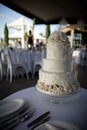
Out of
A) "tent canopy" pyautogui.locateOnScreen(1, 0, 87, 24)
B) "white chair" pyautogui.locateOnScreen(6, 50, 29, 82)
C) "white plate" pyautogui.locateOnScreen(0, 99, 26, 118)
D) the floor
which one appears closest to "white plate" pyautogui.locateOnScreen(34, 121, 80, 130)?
"white plate" pyautogui.locateOnScreen(0, 99, 26, 118)

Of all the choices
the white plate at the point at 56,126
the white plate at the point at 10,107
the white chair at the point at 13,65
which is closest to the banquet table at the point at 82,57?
the white chair at the point at 13,65

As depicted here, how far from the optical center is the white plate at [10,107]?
2.03 feet

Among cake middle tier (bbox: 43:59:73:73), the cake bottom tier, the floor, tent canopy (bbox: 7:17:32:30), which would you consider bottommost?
the floor

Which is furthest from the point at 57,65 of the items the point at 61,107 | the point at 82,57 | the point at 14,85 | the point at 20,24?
the point at 20,24

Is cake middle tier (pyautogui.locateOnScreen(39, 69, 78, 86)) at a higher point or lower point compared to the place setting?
higher

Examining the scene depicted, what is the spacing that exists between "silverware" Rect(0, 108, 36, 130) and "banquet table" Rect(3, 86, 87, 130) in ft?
0.05

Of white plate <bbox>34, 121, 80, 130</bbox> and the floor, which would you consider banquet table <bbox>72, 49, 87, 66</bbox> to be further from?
white plate <bbox>34, 121, 80, 130</bbox>

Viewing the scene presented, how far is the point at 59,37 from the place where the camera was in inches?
29.6

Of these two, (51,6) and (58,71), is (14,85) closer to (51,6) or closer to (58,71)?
(58,71)

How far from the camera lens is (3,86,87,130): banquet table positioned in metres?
0.60

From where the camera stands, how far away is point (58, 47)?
29.1 inches

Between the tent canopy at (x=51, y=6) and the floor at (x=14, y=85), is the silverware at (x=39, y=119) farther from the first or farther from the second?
the tent canopy at (x=51, y=6)

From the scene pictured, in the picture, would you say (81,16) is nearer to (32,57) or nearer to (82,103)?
(32,57)

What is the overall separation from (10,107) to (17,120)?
101 mm
